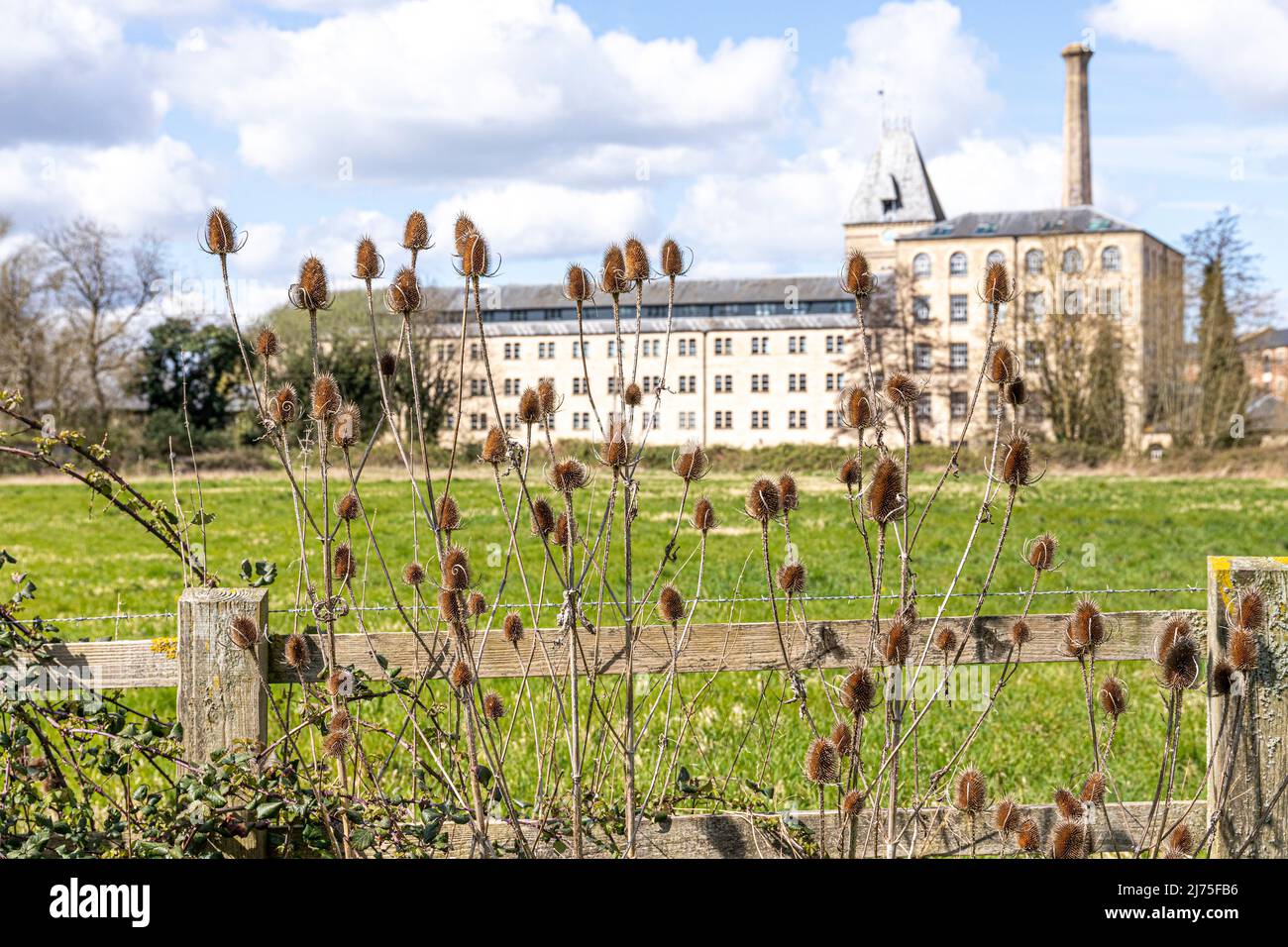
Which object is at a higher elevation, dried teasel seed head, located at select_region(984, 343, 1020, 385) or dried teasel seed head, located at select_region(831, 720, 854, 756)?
dried teasel seed head, located at select_region(984, 343, 1020, 385)

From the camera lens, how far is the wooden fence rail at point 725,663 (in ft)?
12.5

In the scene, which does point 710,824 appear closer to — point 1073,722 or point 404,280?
point 404,280

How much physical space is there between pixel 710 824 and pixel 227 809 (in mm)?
1440

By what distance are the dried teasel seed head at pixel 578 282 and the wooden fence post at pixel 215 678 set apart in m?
1.40

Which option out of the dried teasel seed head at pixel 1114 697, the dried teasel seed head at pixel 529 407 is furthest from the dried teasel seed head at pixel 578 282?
the dried teasel seed head at pixel 1114 697

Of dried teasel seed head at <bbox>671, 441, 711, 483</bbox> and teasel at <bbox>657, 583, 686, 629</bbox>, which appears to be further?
teasel at <bbox>657, 583, 686, 629</bbox>

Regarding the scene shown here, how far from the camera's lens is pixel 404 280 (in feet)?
10.3

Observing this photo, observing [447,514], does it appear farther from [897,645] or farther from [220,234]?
[897,645]

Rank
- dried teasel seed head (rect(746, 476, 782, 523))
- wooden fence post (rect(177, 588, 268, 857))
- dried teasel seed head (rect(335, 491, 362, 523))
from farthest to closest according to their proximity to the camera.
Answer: wooden fence post (rect(177, 588, 268, 857)), dried teasel seed head (rect(335, 491, 362, 523)), dried teasel seed head (rect(746, 476, 782, 523))

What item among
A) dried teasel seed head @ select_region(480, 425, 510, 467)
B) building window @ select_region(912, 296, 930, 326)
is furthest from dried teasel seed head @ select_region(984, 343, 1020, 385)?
building window @ select_region(912, 296, 930, 326)

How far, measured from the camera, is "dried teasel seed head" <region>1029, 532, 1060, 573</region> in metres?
3.27

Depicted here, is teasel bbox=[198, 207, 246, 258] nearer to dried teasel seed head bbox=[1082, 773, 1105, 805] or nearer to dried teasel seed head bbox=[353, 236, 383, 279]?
dried teasel seed head bbox=[353, 236, 383, 279]

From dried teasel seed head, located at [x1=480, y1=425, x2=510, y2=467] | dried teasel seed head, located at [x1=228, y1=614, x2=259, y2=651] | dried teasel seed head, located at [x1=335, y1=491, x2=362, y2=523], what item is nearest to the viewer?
dried teasel seed head, located at [x1=480, y1=425, x2=510, y2=467]
